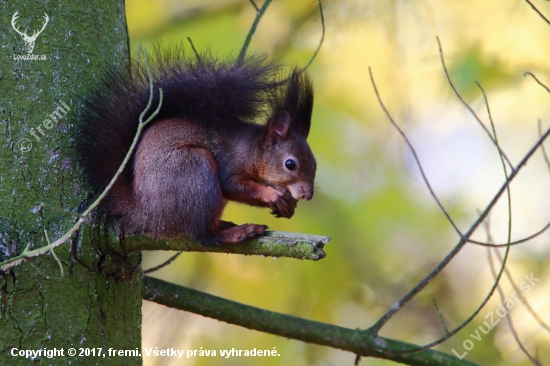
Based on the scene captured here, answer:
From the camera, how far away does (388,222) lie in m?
2.50

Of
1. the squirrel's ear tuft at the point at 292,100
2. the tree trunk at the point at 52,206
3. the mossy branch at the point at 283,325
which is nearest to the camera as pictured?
the tree trunk at the point at 52,206

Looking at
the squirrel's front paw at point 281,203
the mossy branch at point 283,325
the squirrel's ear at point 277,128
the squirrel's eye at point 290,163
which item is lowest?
the mossy branch at point 283,325

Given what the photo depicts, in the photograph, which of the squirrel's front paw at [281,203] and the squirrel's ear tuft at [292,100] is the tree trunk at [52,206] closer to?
the squirrel's front paw at [281,203]

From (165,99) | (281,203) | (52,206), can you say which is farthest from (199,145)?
(52,206)

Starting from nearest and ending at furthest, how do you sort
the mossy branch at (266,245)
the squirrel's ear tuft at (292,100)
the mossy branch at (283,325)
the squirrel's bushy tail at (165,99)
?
the mossy branch at (266,245)
the squirrel's bushy tail at (165,99)
the mossy branch at (283,325)
the squirrel's ear tuft at (292,100)

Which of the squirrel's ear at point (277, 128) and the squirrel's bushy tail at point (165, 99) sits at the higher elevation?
the squirrel's ear at point (277, 128)

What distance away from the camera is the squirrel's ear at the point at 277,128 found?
198 centimetres

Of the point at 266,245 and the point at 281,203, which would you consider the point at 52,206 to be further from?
the point at 281,203

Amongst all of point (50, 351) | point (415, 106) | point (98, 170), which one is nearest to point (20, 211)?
point (98, 170)

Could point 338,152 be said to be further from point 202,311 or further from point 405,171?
point 202,311

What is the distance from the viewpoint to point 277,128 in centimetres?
199

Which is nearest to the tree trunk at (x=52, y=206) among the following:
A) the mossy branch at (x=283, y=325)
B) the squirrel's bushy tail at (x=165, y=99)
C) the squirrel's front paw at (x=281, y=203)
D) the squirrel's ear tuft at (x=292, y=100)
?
the squirrel's bushy tail at (x=165, y=99)

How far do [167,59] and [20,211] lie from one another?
59 cm

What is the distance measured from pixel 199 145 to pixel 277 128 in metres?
0.32
